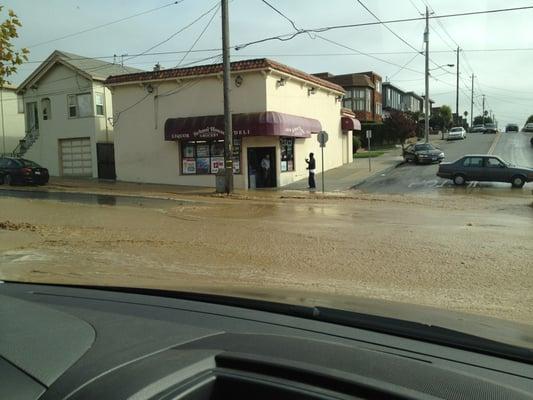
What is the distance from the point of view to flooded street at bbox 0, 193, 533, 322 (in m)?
7.61

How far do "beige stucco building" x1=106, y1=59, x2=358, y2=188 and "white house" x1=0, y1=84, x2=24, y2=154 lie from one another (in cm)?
1612

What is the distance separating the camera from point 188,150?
29.3 metres

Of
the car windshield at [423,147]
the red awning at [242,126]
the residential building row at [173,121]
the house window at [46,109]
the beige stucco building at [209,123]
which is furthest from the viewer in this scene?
the car windshield at [423,147]

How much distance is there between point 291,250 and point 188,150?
19.5 metres

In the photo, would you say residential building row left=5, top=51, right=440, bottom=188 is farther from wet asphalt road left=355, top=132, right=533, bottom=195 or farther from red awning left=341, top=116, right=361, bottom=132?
wet asphalt road left=355, top=132, right=533, bottom=195

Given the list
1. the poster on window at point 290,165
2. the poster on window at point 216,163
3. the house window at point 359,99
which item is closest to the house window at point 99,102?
the poster on window at point 216,163

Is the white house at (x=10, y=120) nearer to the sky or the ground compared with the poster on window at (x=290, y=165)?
nearer to the sky

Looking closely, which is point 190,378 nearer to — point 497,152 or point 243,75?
point 243,75

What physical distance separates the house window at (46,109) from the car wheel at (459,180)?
A: 24.7 m

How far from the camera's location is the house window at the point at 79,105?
109 feet

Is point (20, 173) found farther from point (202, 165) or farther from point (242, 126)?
point (242, 126)

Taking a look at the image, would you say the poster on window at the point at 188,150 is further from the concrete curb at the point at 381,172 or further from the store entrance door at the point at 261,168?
the concrete curb at the point at 381,172

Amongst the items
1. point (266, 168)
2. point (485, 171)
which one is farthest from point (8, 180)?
point (485, 171)

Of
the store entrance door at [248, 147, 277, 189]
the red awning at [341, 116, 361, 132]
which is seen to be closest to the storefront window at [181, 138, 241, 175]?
the store entrance door at [248, 147, 277, 189]
